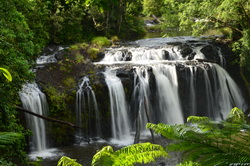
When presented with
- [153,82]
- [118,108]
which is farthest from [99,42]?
[118,108]

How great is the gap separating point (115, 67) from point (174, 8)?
7938 mm

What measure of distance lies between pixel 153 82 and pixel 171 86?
1.13 m

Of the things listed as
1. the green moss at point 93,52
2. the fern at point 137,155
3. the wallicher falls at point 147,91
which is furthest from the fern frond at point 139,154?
the green moss at point 93,52

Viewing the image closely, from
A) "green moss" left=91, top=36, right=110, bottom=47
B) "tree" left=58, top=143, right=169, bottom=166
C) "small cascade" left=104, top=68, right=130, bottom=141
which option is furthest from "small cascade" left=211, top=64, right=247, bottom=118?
"tree" left=58, top=143, right=169, bottom=166

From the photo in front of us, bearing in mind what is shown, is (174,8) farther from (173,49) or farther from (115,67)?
(115,67)

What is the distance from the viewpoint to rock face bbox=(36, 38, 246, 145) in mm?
11859

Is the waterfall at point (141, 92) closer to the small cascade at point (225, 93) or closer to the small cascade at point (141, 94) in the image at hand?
the small cascade at point (141, 94)

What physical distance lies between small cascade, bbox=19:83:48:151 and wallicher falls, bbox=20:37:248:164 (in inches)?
1.5

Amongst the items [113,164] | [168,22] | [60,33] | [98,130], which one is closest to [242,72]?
[168,22]

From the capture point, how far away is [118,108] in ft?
39.9

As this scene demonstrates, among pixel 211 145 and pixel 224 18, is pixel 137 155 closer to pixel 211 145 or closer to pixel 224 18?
pixel 211 145

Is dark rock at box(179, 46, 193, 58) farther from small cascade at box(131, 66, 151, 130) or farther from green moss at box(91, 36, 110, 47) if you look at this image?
green moss at box(91, 36, 110, 47)

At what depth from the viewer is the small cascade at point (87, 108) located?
11.4 meters

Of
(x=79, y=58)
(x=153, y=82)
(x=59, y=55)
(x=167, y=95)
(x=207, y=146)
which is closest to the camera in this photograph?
(x=207, y=146)
